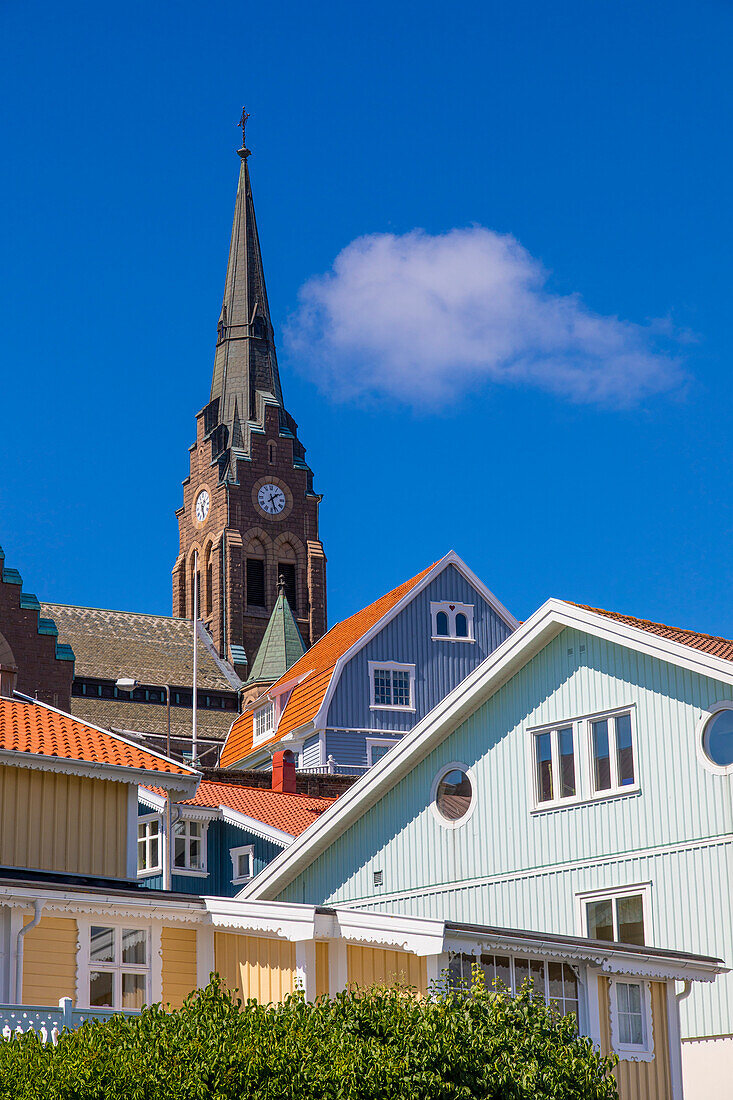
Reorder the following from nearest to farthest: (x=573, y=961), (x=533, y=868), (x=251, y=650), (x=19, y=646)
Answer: (x=573, y=961) → (x=533, y=868) → (x=19, y=646) → (x=251, y=650)

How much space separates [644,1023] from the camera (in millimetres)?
18953

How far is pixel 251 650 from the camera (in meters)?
93.9

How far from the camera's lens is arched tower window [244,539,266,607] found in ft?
317

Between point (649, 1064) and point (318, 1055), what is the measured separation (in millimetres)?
7493

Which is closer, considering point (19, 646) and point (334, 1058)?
point (334, 1058)

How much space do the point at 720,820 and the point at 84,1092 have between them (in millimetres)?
13136

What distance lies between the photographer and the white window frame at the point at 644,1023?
18.5 meters

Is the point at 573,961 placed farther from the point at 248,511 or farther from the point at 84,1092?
the point at 248,511

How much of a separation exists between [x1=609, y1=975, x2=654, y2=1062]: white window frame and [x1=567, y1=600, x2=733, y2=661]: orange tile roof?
6.83m

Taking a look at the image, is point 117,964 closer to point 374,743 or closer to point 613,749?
point 613,749

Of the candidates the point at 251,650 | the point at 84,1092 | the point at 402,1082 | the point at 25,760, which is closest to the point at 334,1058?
the point at 402,1082

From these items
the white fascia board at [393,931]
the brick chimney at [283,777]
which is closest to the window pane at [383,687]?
the brick chimney at [283,777]

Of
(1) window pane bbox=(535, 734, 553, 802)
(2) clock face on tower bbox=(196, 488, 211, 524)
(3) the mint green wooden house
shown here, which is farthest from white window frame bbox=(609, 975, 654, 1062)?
(2) clock face on tower bbox=(196, 488, 211, 524)

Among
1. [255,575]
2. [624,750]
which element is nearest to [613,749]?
[624,750]
